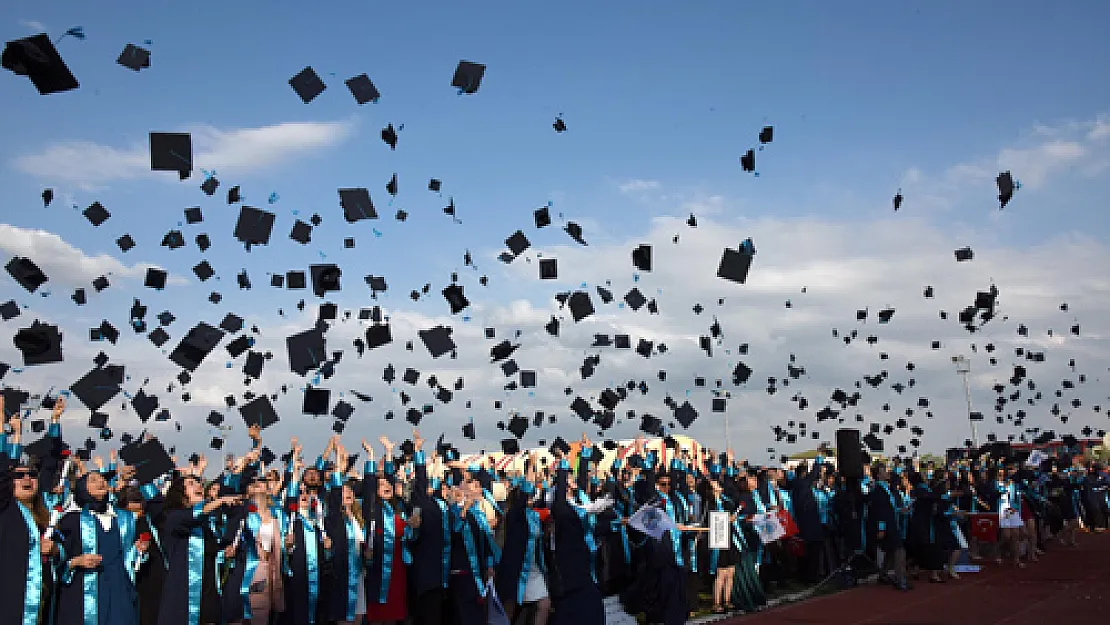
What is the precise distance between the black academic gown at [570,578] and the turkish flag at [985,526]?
9.18 metres

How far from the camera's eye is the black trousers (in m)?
8.32

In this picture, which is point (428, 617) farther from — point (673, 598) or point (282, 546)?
point (673, 598)

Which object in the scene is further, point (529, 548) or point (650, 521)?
point (650, 521)

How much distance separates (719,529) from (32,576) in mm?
6384

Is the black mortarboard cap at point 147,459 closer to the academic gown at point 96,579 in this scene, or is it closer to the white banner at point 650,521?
the academic gown at point 96,579

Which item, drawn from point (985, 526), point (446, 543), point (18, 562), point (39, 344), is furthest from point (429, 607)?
point (985, 526)

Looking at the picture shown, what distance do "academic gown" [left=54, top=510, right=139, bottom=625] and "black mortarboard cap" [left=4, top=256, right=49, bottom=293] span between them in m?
8.52

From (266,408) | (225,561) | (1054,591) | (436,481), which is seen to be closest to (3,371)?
(266,408)

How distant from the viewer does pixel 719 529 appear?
9.66m

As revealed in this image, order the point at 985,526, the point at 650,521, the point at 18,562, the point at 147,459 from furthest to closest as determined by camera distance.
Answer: the point at 985,526 < the point at 147,459 < the point at 650,521 < the point at 18,562

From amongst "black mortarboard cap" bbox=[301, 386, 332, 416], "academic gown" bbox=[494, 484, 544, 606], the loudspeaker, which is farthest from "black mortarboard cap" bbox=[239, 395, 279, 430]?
the loudspeaker

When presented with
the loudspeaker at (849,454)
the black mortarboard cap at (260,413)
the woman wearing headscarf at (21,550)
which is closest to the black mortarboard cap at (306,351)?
the black mortarboard cap at (260,413)

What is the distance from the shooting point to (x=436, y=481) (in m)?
14.0

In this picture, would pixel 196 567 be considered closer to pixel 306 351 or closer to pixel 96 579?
pixel 96 579
